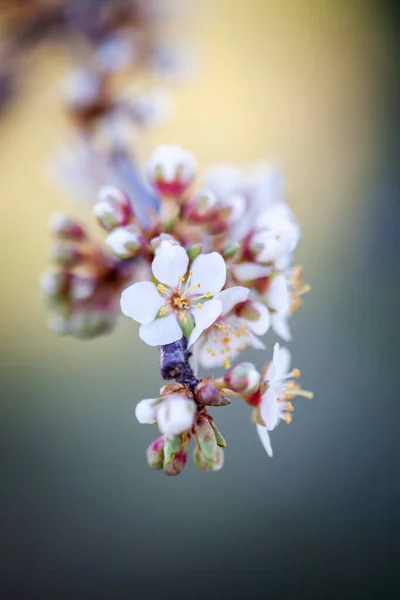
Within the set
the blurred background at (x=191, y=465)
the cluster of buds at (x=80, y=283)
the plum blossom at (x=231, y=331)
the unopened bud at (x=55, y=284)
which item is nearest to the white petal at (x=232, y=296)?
the plum blossom at (x=231, y=331)

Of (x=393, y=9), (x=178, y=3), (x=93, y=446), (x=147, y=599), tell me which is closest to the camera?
(x=178, y=3)

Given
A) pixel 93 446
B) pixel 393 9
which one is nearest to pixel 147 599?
pixel 93 446

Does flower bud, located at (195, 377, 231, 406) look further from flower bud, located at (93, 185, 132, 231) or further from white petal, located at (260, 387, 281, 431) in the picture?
flower bud, located at (93, 185, 132, 231)

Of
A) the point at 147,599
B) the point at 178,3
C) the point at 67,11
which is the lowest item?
the point at 147,599

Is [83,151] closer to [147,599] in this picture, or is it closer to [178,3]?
[178,3]

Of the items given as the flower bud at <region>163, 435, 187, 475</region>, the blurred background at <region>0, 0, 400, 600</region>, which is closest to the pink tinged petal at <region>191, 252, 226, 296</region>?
the flower bud at <region>163, 435, 187, 475</region>
